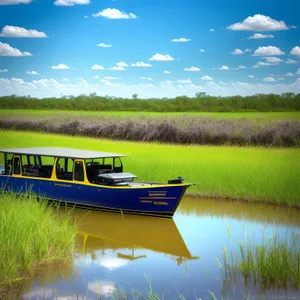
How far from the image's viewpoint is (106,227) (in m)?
9.91

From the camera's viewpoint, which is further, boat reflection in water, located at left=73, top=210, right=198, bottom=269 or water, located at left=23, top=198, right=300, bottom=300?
boat reflection in water, located at left=73, top=210, right=198, bottom=269

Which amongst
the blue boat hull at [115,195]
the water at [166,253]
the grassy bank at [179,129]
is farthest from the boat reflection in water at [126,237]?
the grassy bank at [179,129]

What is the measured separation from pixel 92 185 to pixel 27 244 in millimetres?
3942

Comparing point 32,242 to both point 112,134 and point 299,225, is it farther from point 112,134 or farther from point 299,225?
point 112,134

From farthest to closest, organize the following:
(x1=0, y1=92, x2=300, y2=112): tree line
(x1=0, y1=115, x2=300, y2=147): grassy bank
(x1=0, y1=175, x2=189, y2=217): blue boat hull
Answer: (x1=0, y1=92, x2=300, y2=112): tree line
(x1=0, y1=115, x2=300, y2=147): grassy bank
(x1=0, y1=175, x2=189, y2=217): blue boat hull

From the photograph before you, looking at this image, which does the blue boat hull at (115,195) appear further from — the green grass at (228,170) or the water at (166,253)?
the green grass at (228,170)

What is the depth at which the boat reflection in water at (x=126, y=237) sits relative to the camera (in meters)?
8.24

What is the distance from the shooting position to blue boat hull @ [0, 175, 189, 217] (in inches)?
401

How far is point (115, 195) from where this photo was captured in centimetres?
1053

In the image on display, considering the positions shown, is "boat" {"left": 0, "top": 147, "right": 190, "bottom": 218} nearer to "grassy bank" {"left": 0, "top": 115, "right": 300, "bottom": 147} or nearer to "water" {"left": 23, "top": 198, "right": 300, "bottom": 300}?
"water" {"left": 23, "top": 198, "right": 300, "bottom": 300}

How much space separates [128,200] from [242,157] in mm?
5536

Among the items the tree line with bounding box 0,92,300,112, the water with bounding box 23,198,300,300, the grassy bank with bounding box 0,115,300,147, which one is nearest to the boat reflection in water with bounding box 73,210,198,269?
the water with bounding box 23,198,300,300

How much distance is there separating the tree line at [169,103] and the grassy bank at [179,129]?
7.88m

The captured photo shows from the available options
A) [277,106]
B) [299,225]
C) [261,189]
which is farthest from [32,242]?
[277,106]
